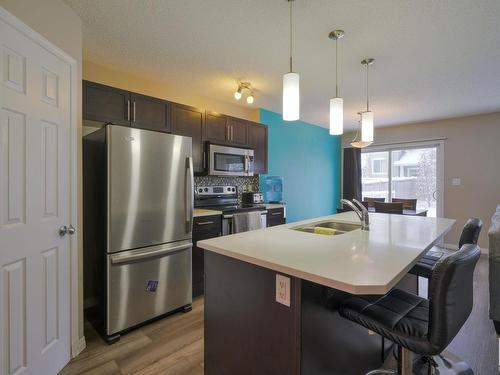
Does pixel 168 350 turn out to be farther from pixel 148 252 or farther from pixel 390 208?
pixel 390 208

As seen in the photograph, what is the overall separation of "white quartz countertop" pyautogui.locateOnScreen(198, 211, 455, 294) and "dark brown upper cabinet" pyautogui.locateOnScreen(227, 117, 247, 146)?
1.99 meters

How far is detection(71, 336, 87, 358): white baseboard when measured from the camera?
188 centimetres

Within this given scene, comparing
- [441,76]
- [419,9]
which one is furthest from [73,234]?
[441,76]

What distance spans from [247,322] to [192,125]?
245 centimetres

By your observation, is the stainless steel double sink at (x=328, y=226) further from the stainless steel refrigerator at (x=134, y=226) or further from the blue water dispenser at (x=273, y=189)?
the blue water dispenser at (x=273, y=189)

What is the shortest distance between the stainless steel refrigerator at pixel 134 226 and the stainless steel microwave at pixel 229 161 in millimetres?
768

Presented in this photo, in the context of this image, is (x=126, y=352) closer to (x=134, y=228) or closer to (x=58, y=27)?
(x=134, y=228)

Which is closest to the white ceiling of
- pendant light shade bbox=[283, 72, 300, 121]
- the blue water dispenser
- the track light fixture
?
the track light fixture

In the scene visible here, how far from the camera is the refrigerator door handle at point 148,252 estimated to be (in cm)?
209

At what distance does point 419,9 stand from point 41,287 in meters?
3.10

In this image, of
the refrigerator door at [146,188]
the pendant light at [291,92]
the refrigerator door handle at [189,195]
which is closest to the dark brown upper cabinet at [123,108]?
the refrigerator door at [146,188]

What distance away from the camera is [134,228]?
7.16 ft

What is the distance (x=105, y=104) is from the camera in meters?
2.46

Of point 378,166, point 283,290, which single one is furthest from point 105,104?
point 378,166
